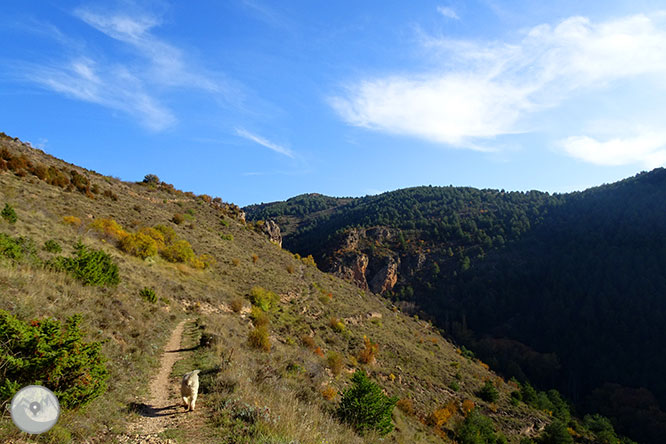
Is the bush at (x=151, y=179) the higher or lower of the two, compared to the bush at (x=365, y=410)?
higher

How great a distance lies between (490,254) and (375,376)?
97.3m

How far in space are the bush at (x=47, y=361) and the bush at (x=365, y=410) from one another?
7912 mm

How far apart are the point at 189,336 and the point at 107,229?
15.2 meters

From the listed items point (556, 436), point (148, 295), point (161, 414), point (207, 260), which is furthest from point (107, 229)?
point (556, 436)

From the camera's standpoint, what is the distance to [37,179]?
26625mm

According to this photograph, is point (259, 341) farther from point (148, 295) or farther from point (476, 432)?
point (476, 432)

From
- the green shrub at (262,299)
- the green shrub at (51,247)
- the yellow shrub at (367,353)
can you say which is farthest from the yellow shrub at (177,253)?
the yellow shrub at (367,353)

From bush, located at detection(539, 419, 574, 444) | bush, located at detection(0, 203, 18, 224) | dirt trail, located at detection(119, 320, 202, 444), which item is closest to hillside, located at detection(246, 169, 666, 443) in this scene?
bush, located at detection(539, 419, 574, 444)

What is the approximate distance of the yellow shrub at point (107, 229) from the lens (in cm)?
2241

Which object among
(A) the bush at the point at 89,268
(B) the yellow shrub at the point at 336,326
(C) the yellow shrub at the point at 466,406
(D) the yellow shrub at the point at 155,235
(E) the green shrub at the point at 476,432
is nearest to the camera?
(A) the bush at the point at 89,268

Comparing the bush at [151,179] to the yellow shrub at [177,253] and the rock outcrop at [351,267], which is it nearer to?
the yellow shrub at [177,253]

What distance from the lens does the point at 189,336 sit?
1315 centimetres

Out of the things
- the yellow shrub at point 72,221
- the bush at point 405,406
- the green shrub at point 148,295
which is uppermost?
the yellow shrub at point 72,221

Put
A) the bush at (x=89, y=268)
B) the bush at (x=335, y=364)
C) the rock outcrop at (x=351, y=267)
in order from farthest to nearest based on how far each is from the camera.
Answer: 1. the rock outcrop at (x=351, y=267)
2. the bush at (x=335, y=364)
3. the bush at (x=89, y=268)
